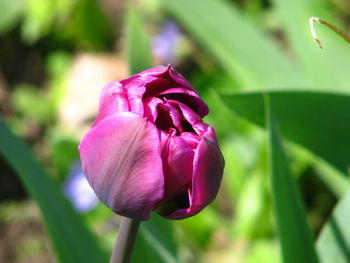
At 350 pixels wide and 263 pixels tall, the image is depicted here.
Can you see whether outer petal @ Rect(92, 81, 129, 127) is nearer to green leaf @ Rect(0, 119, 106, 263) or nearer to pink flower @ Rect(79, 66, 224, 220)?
pink flower @ Rect(79, 66, 224, 220)

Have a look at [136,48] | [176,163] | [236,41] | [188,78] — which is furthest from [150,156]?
[188,78]

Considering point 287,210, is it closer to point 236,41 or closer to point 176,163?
point 176,163

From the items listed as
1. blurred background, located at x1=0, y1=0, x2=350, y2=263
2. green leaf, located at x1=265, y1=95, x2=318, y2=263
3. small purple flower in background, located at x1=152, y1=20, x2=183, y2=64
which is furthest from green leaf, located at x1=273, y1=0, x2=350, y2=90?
small purple flower in background, located at x1=152, y1=20, x2=183, y2=64

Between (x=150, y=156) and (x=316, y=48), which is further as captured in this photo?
(x=316, y=48)

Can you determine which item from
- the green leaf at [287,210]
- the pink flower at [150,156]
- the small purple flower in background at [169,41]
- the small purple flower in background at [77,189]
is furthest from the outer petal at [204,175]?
the small purple flower in background at [169,41]

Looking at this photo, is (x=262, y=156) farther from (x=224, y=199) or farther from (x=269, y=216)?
(x=224, y=199)
